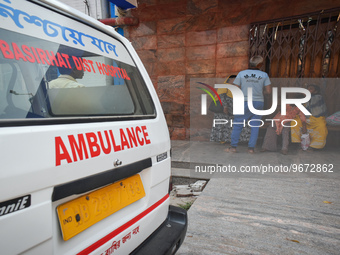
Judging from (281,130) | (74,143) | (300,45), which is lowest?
(281,130)

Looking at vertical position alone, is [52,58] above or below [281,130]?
above

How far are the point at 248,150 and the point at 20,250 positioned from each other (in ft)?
15.8

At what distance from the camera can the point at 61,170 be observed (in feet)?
3.05

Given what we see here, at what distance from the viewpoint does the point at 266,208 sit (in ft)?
8.69

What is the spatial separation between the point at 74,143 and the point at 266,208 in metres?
2.40

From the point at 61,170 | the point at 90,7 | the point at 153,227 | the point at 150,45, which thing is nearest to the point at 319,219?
the point at 153,227

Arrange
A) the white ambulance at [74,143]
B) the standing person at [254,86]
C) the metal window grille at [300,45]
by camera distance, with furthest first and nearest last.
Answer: the metal window grille at [300,45] → the standing person at [254,86] → the white ambulance at [74,143]

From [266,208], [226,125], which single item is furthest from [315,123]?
[266,208]

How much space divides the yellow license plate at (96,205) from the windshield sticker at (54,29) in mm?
766

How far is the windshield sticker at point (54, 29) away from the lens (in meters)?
0.94

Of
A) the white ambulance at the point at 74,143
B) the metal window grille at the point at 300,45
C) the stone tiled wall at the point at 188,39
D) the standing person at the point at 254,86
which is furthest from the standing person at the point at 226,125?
the white ambulance at the point at 74,143

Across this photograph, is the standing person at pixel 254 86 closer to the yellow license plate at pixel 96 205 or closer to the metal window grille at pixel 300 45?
the metal window grille at pixel 300 45

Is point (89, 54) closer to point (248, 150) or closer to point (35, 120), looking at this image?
point (35, 120)

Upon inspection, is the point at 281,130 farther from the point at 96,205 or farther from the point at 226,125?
the point at 96,205
